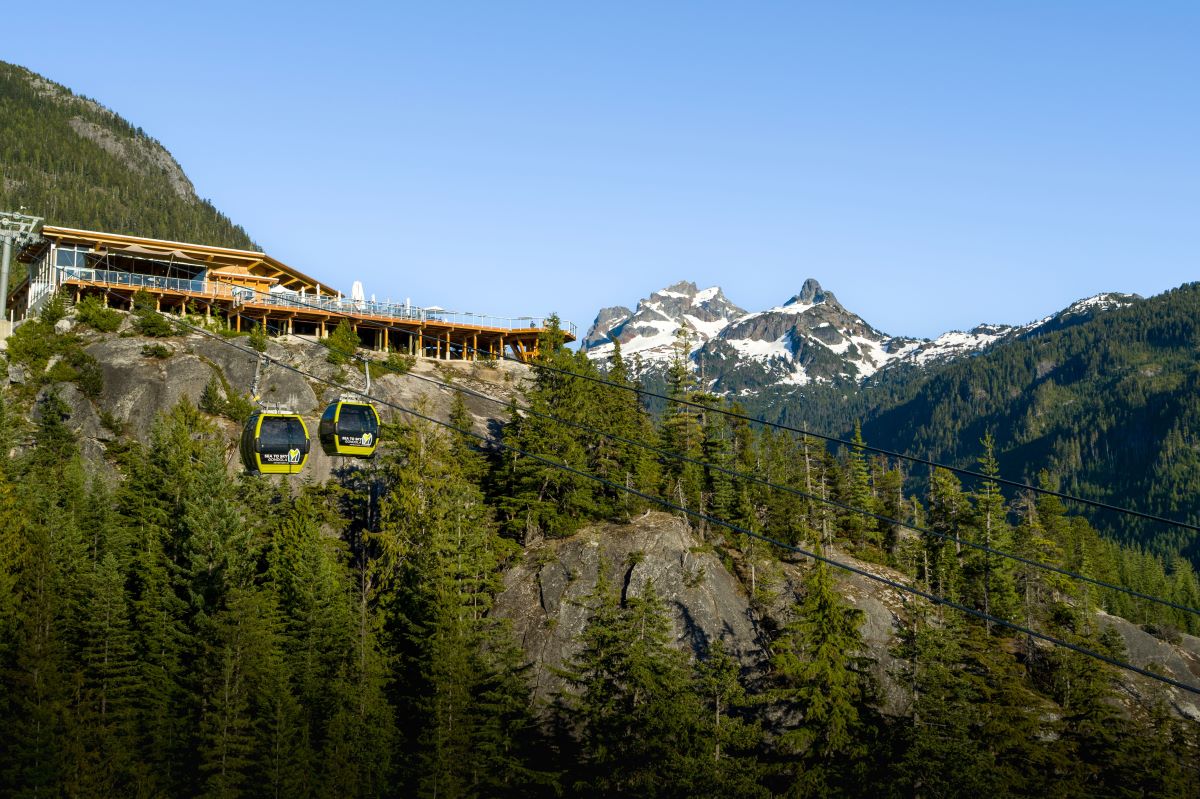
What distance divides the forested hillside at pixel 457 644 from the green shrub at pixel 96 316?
434mm

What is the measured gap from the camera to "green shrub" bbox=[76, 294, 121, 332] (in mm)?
70375

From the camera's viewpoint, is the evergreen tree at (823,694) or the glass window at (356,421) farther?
the evergreen tree at (823,694)

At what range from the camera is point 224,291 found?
76875mm

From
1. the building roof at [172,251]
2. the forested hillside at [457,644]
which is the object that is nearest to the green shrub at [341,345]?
the forested hillside at [457,644]

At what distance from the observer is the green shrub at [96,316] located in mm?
70375

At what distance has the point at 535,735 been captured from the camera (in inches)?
2208

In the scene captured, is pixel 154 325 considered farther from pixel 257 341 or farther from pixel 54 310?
pixel 257 341

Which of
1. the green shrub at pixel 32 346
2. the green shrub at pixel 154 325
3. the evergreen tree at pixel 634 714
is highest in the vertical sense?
the green shrub at pixel 154 325

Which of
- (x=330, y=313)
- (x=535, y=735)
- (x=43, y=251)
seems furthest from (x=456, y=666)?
(x=43, y=251)

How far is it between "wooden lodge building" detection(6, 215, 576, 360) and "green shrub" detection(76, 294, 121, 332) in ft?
10.5

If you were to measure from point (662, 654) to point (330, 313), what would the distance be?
1618 inches

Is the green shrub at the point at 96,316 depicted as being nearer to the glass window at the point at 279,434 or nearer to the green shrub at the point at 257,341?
the green shrub at the point at 257,341

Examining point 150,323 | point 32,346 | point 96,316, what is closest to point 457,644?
point 150,323

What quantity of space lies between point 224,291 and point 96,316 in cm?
939
